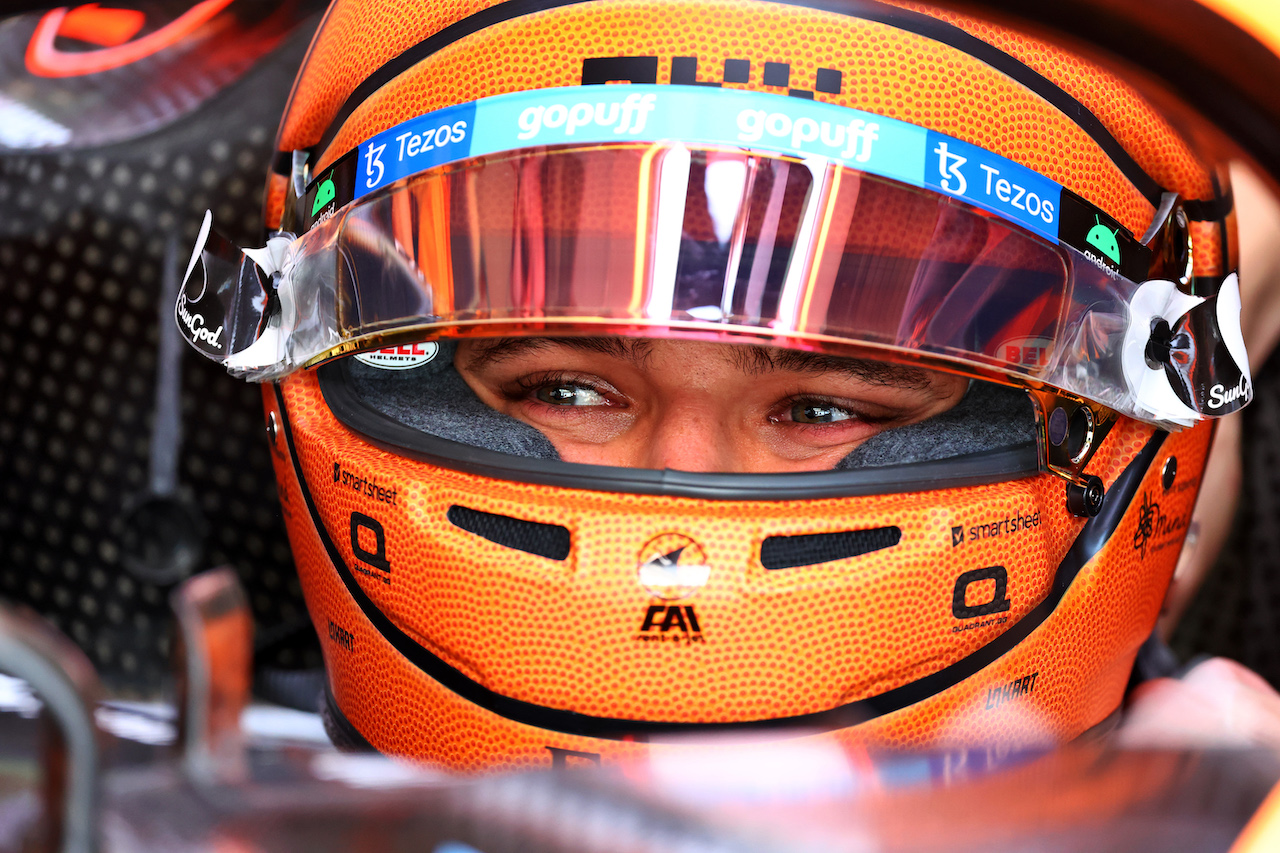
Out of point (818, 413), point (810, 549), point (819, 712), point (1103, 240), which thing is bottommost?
point (819, 712)

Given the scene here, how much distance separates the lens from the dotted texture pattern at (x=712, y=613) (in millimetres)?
692

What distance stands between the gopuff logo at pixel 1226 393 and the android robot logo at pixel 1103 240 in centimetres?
12

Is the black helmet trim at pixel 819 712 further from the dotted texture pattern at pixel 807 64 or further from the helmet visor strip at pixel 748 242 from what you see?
the dotted texture pattern at pixel 807 64

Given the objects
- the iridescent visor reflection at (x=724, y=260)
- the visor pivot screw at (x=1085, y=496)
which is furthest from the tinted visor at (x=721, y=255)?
the visor pivot screw at (x=1085, y=496)

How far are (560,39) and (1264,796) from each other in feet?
1.97

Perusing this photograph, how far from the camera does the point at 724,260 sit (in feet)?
2.18

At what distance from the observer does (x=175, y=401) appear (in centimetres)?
128

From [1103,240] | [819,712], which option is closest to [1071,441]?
[1103,240]

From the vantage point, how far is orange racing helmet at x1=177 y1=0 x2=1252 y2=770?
0.68 m

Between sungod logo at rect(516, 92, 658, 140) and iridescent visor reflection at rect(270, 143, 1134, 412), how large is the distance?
0.02m

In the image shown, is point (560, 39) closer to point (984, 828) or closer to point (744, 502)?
point (744, 502)

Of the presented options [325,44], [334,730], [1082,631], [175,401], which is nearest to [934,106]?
[1082,631]

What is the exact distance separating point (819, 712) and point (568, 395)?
1.11 ft

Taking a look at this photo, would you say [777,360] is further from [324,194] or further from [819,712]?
[324,194]
